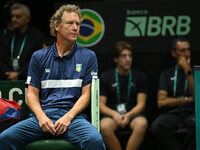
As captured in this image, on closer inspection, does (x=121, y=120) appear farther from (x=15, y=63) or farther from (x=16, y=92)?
(x=15, y=63)

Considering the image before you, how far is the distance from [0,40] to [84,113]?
1997 mm

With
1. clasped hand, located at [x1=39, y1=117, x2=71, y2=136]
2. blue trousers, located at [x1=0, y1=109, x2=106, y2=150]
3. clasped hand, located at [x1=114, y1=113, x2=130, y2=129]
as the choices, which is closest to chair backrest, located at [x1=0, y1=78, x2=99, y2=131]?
blue trousers, located at [x1=0, y1=109, x2=106, y2=150]

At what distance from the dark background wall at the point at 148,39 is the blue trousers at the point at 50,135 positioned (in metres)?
2.09

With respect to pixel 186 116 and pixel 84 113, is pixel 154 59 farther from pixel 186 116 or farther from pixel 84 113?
pixel 84 113

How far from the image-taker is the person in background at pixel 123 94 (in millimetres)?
4824

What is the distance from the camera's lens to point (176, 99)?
16.6 feet

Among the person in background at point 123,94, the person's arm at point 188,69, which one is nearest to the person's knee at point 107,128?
Result: the person in background at point 123,94

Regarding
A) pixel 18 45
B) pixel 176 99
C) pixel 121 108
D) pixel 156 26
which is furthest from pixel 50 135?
pixel 156 26

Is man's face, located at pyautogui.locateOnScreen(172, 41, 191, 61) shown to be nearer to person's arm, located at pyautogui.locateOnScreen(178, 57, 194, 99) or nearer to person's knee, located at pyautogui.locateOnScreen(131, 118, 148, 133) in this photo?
person's arm, located at pyautogui.locateOnScreen(178, 57, 194, 99)

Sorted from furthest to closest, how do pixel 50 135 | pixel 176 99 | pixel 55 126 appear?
pixel 176 99, pixel 50 135, pixel 55 126

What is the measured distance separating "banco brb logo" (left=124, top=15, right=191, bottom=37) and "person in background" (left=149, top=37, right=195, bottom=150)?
0.78ft

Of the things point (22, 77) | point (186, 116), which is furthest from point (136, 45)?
point (22, 77)

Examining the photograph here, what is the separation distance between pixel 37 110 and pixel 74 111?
0.34m

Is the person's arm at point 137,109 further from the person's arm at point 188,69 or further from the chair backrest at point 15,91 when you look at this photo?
the chair backrest at point 15,91
